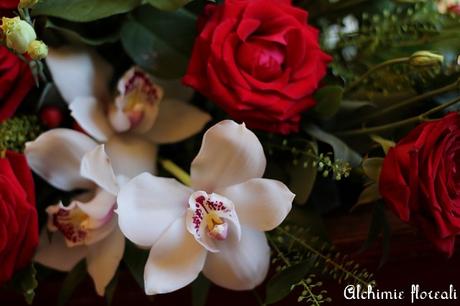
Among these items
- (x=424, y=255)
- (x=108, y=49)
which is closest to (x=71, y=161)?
(x=108, y=49)

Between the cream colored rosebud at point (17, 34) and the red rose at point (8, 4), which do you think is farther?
the red rose at point (8, 4)

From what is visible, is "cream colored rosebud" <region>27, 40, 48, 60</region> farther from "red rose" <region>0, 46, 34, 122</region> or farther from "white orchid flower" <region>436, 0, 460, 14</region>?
"white orchid flower" <region>436, 0, 460, 14</region>

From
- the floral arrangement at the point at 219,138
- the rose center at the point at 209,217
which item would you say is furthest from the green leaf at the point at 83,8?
the rose center at the point at 209,217

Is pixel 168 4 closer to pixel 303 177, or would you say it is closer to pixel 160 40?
pixel 160 40

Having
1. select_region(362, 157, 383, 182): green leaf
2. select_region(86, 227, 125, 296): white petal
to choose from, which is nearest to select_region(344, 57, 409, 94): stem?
select_region(362, 157, 383, 182): green leaf

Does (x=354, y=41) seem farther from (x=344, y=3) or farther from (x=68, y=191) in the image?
(x=68, y=191)

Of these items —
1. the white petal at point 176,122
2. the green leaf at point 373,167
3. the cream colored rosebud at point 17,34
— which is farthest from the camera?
the white petal at point 176,122

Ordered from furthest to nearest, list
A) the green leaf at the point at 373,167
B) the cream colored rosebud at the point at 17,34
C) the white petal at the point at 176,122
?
the white petal at the point at 176,122 → the green leaf at the point at 373,167 → the cream colored rosebud at the point at 17,34

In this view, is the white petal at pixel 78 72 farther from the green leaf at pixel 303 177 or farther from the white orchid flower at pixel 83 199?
the green leaf at pixel 303 177
